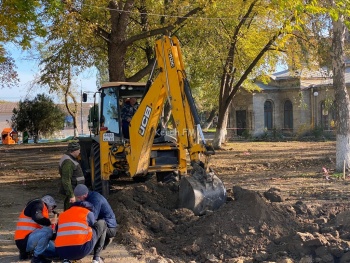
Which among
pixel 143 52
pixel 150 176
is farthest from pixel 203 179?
pixel 143 52

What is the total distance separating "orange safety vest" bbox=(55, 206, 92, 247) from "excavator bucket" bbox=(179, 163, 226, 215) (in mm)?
2988

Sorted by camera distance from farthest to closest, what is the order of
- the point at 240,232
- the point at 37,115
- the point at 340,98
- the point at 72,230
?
1. the point at 37,115
2. the point at 340,98
3. the point at 240,232
4. the point at 72,230

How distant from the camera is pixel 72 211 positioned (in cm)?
618

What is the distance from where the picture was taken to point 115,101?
38.8 ft

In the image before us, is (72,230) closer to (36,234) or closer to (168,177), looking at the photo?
(36,234)

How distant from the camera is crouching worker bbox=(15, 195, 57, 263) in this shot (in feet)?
21.7

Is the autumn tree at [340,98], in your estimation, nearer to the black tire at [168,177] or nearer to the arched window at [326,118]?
the black tire at [168,177]

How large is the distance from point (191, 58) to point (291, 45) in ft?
15.5

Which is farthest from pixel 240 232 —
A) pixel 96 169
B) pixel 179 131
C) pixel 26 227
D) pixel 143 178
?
pixel 143 178

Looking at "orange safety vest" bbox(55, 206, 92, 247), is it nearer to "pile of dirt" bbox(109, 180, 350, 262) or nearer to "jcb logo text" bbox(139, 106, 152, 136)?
"pile of dirt" bbox(109, 180, 350, 262)

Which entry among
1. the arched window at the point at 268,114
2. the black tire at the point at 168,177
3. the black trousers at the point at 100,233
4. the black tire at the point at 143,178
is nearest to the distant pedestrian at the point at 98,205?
the black trousers at the point at 100,233

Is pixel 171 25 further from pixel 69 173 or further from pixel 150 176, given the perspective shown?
pixel 69 173

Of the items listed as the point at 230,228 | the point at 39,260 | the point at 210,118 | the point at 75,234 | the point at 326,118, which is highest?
the point at 210,118

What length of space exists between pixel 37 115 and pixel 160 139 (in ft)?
99.9
